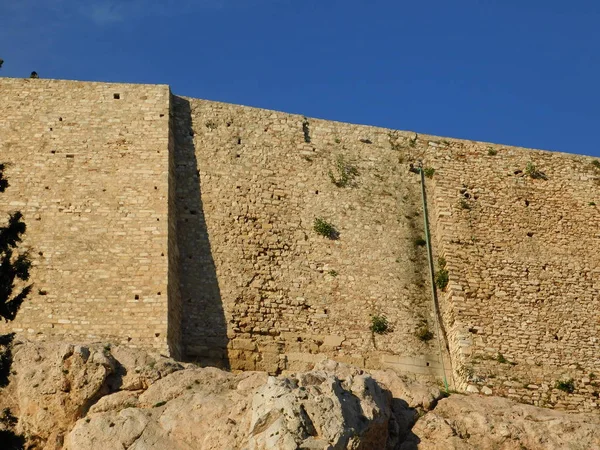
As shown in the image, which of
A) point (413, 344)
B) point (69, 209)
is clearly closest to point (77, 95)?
point (69, 209)

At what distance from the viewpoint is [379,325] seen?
24.3 metres

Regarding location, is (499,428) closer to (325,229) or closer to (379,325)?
(379,325)

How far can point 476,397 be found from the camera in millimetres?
19906

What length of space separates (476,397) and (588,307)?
6.85 m

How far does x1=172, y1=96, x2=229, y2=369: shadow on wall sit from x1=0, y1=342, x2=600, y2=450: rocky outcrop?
10.8 ft

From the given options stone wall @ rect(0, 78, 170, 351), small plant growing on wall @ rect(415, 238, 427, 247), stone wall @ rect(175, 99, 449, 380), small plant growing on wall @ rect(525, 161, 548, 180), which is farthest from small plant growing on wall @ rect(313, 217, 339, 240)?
small plant growing on wall @ rect(525, 161, 548, 180)

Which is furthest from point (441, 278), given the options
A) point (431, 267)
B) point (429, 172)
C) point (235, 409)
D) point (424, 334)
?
point (235, 409)

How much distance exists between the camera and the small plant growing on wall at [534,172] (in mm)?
28000

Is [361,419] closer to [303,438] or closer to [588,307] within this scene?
[303,438]

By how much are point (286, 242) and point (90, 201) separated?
13.8ft

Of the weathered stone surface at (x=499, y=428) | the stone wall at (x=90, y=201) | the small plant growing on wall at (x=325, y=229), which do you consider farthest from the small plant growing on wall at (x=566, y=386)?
the stone wall at (x=90, y=201)

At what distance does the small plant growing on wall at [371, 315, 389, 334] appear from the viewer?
2427cm

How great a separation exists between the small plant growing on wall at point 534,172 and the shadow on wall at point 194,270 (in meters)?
8.10

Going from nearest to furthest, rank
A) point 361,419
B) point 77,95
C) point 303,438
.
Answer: point 303,438 < point 361,419 < point 77,95
